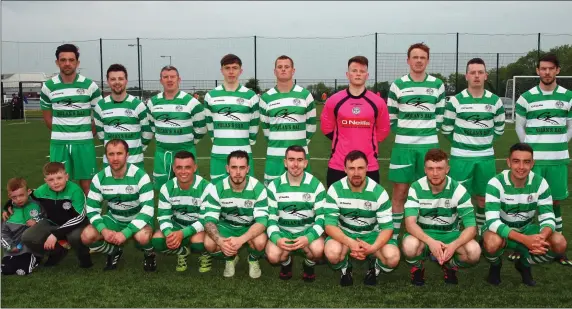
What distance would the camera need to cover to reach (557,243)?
365 cm

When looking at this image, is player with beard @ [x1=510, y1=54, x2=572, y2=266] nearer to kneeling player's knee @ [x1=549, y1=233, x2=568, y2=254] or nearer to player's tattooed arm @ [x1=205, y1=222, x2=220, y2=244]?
kneeling player's knee @ [x1=549, y1=233, x2=568, y2=254]

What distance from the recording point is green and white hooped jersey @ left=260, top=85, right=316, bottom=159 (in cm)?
448

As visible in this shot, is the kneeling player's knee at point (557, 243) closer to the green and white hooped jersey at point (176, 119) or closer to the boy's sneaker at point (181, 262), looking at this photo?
the boy's sneaker at point (181, 262)

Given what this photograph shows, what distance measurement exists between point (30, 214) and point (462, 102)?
11.7 feet

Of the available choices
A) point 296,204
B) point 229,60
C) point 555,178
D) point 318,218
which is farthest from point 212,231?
point 555,178

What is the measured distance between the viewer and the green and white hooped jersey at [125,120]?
479 cm

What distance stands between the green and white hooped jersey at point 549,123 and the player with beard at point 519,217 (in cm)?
81

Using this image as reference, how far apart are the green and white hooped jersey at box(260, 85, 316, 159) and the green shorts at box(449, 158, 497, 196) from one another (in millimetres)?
1298

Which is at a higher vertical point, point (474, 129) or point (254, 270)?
point (474, 129)

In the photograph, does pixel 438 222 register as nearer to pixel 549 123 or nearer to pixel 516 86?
pixel 549 123

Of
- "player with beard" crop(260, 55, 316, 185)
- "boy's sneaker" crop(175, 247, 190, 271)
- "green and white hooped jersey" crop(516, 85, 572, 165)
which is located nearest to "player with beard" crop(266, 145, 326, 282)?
"player with beard" crop(260, 55, 316, 185)

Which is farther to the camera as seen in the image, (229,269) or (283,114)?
(283,114)

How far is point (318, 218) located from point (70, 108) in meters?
2.54

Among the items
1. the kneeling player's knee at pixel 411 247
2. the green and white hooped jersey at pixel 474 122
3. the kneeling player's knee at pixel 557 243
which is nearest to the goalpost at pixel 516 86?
the green and white hooped jersey at pixel 474 122
